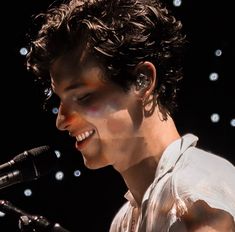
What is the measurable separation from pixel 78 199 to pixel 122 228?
3.80 feet

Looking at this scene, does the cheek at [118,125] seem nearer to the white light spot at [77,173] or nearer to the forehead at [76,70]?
the forehead at [76,70]

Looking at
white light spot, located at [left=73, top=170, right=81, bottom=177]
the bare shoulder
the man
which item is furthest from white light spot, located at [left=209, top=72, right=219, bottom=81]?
the bare shoulder

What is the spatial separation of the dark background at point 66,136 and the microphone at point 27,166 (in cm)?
116

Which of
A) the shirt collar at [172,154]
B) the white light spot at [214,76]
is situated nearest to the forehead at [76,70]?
the shirt collar at [172,154]

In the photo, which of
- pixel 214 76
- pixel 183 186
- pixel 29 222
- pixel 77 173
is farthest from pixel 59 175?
pixel 183 186

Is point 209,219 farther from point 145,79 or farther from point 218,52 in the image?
point 218,52

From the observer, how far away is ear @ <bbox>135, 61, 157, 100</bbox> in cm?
135

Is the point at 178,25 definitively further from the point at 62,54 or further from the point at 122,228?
the point at 122,228

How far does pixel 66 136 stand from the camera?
2570 millimetres

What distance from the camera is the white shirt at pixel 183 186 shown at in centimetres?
111

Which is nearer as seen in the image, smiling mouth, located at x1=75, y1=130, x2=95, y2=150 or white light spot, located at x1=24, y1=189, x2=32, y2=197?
smiling mouth, located at x1=75, y1=130, x2=95, y2=150

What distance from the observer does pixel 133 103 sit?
4.39 feet

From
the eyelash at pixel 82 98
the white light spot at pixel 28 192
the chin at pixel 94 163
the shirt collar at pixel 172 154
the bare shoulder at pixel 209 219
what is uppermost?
the eyelash at pixel 82 98

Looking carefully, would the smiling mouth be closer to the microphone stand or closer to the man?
the man
